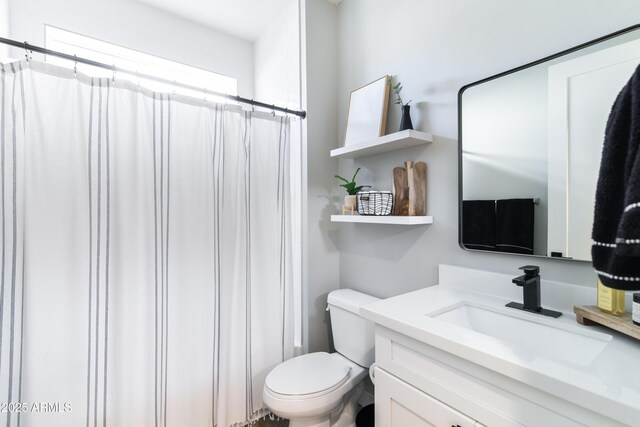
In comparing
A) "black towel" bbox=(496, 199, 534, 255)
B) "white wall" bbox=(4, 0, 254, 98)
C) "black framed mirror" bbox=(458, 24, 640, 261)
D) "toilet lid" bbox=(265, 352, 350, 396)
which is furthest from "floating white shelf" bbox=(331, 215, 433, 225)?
"white wall" bbox=(4, 0, 254, 98)

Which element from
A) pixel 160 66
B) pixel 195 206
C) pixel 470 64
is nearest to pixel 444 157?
pixel 470 64

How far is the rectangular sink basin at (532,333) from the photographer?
0.77 m

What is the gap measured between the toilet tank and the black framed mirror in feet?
2.21

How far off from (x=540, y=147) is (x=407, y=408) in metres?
1.04

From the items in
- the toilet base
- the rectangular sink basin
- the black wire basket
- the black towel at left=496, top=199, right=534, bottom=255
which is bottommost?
the toilet base

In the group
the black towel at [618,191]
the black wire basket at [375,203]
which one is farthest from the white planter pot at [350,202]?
the black towel at [618,191]

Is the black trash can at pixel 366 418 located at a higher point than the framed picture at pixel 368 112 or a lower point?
lower

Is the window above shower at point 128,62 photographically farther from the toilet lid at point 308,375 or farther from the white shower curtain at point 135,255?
the toilet lid at point 308,375

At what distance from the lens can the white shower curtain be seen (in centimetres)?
115

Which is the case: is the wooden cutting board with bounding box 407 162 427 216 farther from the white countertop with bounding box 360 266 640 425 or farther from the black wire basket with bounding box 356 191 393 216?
the white countertop with bounding box 360 266 640 425

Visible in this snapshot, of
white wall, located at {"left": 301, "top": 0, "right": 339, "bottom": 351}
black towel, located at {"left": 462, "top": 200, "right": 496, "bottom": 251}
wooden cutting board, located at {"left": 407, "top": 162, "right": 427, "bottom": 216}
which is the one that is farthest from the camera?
white wall, located at {"left": 301, "top": 0, "right": 339, "bottom": 351}

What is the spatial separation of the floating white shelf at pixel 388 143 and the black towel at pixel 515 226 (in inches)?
17.7

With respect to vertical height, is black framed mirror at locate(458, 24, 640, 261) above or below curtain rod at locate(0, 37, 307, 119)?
below

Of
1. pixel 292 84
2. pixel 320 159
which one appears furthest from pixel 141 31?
pixel 320 159
